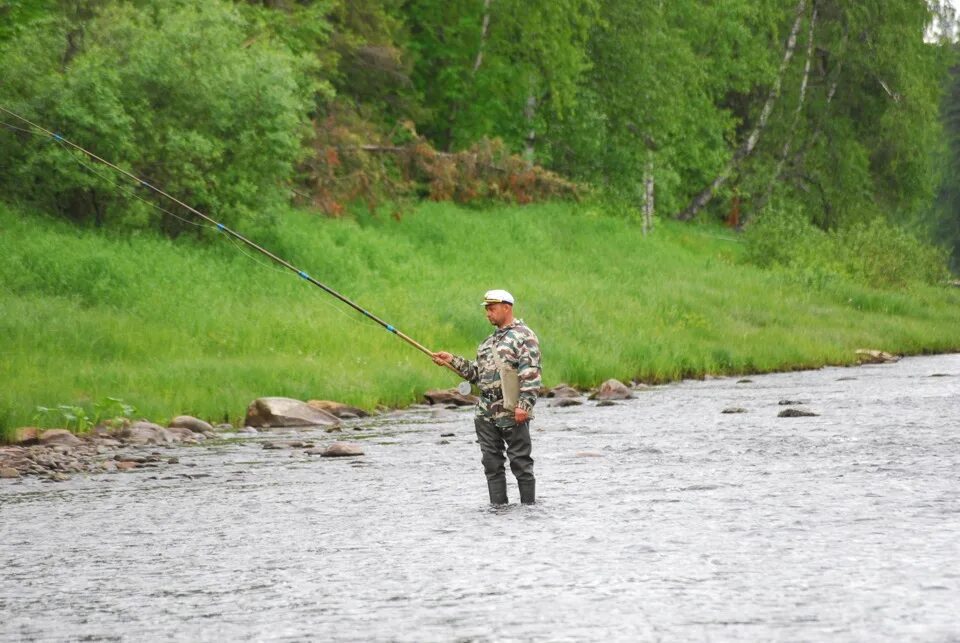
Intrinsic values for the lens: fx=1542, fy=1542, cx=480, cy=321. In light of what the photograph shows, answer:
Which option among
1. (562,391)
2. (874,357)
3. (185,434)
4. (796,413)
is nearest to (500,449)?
(185,434)

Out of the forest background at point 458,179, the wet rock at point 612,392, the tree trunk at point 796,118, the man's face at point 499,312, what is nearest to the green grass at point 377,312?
the forest background at point 458,179

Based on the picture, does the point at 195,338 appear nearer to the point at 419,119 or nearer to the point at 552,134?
the point at 419,119

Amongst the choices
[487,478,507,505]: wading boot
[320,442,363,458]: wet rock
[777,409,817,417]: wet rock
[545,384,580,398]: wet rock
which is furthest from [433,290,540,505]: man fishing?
[545,384,580,398]: wet rock

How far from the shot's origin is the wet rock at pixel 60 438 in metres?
15.3

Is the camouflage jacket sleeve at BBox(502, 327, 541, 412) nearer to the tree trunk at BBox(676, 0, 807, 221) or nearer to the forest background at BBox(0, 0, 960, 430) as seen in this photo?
the forest background at BBox(0, 0, 960, 430)

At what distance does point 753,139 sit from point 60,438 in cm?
3725

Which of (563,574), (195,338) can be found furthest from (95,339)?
(563,574)

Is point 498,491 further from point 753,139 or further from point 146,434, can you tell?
point 753,139

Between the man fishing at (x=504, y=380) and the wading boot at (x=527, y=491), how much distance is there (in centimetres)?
28

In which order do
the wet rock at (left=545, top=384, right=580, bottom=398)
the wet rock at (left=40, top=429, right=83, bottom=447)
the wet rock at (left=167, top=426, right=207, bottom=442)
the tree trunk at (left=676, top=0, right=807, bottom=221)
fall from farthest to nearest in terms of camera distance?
1. the tree trunk at (left=676, top=0, right=807, bottom=221)
2. the wet rock at (left=545, top=384, right=580, bottom=398)
3. the wet rock at (left=167, top=426, right=207, bottom=442)
4. the wet rock at (left=40, top=429, right=83, bottom=447)

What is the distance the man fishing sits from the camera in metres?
10.5

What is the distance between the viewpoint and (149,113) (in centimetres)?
2512

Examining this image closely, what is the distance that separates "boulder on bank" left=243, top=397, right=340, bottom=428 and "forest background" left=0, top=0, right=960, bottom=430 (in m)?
0.49

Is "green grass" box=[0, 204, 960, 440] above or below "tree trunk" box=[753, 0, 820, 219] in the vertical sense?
below
